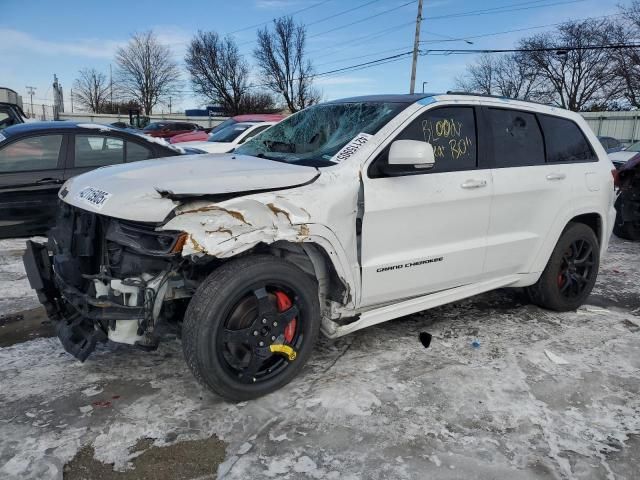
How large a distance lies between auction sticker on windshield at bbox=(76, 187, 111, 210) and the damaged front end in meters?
0.10

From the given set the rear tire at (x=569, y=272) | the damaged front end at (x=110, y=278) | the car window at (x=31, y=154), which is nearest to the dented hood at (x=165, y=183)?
the damaged front end at (x=110, y=278)

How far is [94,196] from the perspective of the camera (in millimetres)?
2840

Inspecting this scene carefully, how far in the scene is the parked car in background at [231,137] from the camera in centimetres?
1113

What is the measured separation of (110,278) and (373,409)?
162cm

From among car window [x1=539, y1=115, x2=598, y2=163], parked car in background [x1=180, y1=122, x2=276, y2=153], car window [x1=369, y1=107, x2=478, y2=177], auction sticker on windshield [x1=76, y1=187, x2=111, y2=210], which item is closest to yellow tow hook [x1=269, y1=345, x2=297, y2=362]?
auction sticker on windshield [x1=76, y1=187, x2=111, y2=210]

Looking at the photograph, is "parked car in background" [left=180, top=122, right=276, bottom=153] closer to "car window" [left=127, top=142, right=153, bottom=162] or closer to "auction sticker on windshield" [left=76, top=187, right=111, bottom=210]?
"car window" [left=127, top=142, right=153, bottom=162]

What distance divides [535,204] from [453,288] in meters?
0.98

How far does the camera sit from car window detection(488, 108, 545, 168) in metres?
3.83

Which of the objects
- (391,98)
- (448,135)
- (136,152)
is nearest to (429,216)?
(448,135)

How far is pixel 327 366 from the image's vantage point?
3.40 metres

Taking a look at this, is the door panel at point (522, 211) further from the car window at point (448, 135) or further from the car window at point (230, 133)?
the car window at point (230, 133)

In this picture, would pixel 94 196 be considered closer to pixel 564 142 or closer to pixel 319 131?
pixel 319 131


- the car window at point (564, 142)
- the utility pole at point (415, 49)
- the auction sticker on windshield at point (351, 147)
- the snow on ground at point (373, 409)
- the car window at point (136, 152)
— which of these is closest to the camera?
the snow on ground at point (373, 409)

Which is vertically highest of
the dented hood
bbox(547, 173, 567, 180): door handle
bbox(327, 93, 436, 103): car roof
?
bbox(327, 93, 436, 103): car roof
